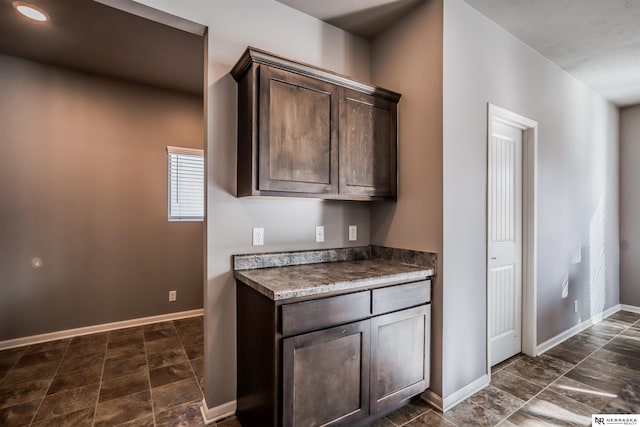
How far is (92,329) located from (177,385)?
5.54 ft

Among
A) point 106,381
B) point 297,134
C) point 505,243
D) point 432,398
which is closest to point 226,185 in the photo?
point 297,134

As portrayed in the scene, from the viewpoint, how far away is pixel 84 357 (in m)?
2.73

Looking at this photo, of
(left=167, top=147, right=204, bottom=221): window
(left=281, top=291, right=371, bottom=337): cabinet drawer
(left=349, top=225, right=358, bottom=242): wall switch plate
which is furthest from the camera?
(left=167, top=147, right=204, bottom=221): window

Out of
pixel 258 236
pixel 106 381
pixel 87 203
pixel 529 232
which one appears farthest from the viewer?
pixel 87 203

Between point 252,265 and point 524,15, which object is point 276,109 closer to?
point 252,265

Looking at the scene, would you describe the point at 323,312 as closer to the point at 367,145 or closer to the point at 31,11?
the point at 367,145

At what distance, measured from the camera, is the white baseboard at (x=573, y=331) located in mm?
2963

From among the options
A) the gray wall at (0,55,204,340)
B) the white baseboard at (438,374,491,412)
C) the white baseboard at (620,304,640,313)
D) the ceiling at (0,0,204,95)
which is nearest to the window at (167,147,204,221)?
the gray wall at (0,55,204,340)

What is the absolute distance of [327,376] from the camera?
161cm

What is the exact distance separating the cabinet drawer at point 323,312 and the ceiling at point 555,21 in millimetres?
2057

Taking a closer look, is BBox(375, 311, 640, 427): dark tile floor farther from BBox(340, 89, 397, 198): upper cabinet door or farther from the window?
the window

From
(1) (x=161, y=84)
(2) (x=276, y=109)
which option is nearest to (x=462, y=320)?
(2) (x=276, y=109)

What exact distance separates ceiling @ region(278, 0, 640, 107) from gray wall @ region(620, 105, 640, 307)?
1.54 meters

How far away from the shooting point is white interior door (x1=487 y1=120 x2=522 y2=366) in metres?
2.64
